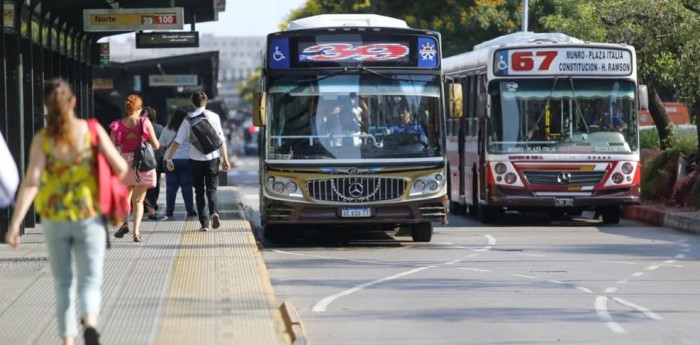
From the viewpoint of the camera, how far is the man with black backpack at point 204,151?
2055 cm

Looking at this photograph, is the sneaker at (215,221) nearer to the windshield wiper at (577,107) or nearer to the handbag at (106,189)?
the windshield wiper at (577,107)

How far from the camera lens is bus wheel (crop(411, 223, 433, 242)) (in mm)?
21766

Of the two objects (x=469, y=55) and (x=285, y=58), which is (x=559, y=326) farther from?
(x=469, y=55)

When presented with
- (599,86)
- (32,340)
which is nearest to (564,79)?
(599,86)

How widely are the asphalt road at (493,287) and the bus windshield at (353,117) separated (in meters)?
1.32

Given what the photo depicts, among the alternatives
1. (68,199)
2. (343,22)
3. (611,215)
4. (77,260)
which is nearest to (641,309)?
(77,260)

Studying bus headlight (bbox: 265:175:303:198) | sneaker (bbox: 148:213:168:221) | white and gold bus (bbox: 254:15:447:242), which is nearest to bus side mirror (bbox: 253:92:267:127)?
white and gold bus (bbox: 254:15:447:242)

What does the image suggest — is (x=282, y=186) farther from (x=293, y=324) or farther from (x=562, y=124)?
(x=293, y=324)

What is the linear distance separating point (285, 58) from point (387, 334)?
9.44m

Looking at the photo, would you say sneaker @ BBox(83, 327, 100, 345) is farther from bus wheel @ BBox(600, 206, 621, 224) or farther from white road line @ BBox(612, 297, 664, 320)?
bus wheel @ BBox(600, 206, 621, 224)

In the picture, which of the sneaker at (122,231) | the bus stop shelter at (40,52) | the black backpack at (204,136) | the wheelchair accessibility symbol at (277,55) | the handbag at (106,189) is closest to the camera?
the handbag at (106,189)

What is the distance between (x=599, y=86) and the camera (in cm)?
2562

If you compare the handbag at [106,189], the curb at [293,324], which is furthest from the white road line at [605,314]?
the handbag at [106,189]

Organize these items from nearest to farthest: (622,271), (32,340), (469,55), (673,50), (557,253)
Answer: (32,340) < (622,271) < (557,253) < (469,55) < (673,50)
